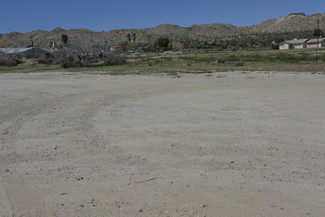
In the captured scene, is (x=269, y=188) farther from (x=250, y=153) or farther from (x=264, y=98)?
(x=264, y=98)

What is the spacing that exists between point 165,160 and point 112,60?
36692 mm

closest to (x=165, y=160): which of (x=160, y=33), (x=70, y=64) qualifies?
(x=70, y=64)

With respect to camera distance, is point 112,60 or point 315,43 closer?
point 112,60

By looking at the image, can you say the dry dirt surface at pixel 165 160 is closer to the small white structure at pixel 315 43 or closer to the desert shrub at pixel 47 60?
the desert shrub at pixel 47 60

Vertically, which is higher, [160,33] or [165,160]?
[160,33]

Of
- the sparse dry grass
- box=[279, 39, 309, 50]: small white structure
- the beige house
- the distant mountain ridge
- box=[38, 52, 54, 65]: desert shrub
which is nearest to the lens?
the sparse dry grass

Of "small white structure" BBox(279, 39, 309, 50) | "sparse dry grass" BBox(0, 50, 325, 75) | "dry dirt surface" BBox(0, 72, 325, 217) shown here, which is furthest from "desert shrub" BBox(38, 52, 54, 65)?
"small white structure" BBox(279, 39, 309, 50)

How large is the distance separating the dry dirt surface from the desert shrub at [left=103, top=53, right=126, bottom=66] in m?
30.1

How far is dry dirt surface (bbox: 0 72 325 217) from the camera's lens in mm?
4809

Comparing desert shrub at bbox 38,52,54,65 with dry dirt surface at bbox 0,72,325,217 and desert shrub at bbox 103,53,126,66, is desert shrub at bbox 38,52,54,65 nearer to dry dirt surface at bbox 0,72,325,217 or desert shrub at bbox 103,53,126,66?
desert shrub at bbox 103,53,126,66

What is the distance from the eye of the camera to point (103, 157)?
6770mm

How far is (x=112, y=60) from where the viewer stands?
139 ft

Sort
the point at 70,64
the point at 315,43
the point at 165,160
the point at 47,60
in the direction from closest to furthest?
1. the point at 165,160
2. the point at 70,64
3. the point at 47,60
4. the point at 315,43

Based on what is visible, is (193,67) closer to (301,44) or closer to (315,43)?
(315,43)
